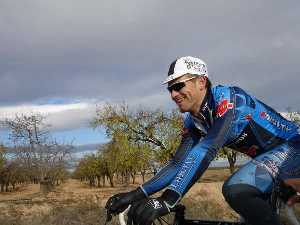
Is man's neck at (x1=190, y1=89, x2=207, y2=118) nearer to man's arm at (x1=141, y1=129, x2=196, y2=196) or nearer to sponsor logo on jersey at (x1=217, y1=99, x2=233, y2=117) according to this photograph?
sponsor logo on jersey at (x1=217, y1=99, x2=233, y2=117)

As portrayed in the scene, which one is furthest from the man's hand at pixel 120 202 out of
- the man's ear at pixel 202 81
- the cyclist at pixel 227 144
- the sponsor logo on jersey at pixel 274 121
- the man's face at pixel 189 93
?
the sponsor logo on jersey at pixel 274 121

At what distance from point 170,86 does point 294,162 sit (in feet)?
3.71

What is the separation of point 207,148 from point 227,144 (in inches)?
16.7

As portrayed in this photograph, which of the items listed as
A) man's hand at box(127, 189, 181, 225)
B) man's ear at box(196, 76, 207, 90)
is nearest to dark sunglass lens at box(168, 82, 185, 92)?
man's ear at box(196, 76, 207, 90)

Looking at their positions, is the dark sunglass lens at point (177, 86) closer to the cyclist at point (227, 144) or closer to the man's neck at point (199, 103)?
the cyclist at point (227, 144)

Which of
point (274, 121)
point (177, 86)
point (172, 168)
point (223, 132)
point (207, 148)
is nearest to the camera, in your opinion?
point (207, 148)

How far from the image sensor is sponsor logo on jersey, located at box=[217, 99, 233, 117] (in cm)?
369

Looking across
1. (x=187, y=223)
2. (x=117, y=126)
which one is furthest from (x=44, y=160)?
(x=187, y=223)

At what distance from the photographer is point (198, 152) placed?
3496mm

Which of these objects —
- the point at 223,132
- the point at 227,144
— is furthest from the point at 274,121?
the point at 223,132

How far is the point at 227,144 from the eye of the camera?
3.89m

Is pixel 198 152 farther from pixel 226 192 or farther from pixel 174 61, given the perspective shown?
pixel 174 61

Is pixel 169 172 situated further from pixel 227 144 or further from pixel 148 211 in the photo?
pixel 148 211

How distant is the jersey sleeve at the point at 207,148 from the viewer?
337cm
